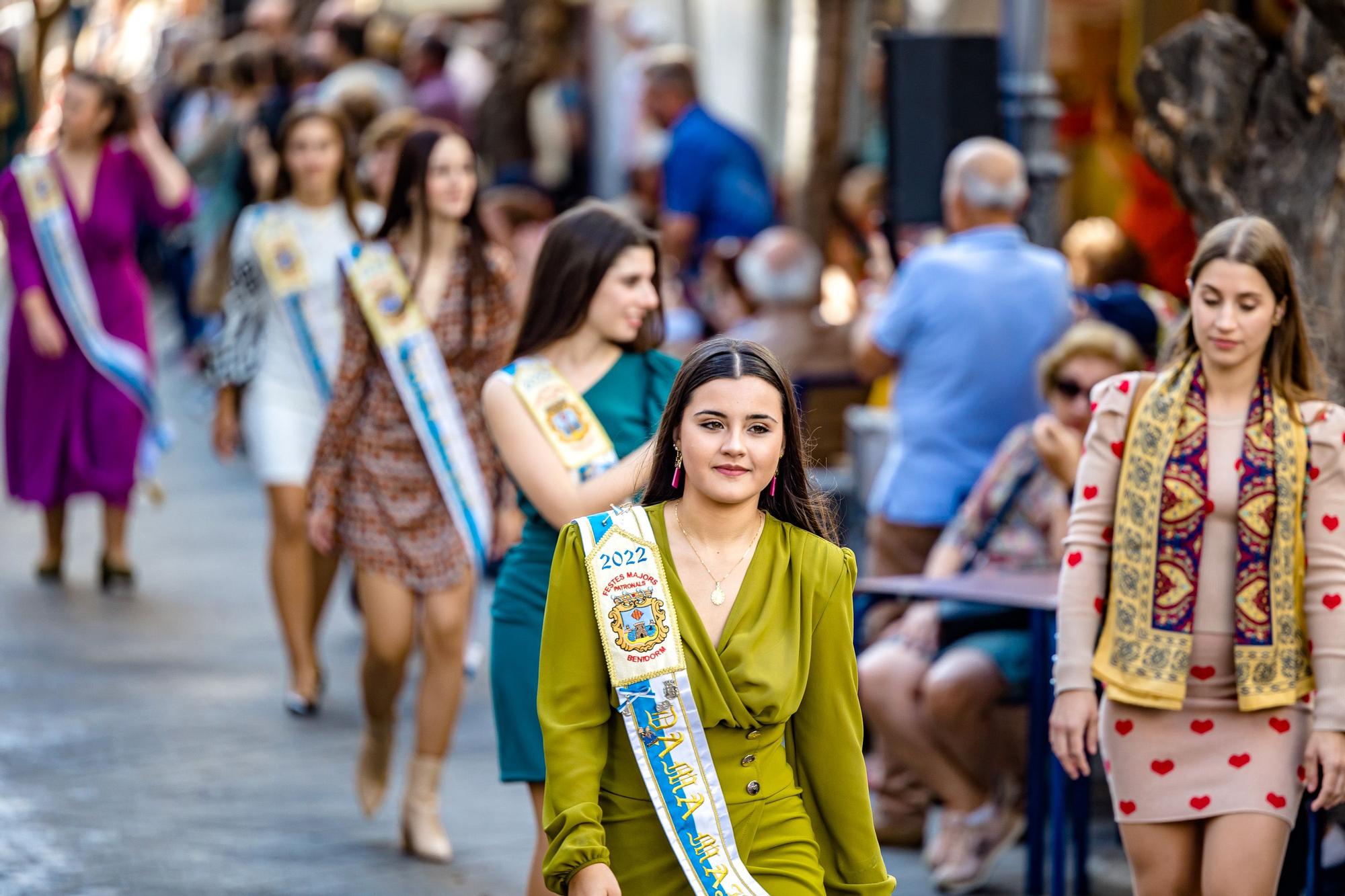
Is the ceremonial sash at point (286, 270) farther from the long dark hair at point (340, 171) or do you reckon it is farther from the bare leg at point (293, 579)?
the bare leg at point (293, 579)

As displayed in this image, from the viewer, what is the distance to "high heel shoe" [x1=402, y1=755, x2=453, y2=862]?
6.00m

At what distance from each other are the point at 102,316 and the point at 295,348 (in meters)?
2.39

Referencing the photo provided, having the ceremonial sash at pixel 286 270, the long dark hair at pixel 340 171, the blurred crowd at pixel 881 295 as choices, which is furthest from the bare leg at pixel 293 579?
the blurred crowd at pixel 881 295

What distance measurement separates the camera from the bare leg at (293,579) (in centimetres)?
780

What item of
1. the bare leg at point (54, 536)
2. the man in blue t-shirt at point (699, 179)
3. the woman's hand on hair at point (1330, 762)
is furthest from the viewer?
the man in blue t-shirt at point (699, 179)

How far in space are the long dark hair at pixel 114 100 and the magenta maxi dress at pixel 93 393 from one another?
0.51 feet

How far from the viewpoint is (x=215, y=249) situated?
10047 millimetres

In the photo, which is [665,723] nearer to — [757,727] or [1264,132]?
[757,727]

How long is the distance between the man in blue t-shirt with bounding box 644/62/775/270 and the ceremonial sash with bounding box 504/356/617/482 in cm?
658

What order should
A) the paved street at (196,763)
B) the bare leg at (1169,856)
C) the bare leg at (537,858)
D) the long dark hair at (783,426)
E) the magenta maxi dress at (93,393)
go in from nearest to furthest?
the long dark hair at (783,426) < the bare leg at (1169,856) < the bare leg at (537,858) < the paved street at (196,763) < the magenta maxi dress at (93,393)

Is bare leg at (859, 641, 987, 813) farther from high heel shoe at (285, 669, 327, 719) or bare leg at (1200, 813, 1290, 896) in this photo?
high heel shoe at (285, 669, 327, 719)

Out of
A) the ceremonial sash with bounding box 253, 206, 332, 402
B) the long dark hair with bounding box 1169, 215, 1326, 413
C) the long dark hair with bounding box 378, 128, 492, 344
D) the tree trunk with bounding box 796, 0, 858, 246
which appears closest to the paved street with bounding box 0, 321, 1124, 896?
the ceremonial sash with bounding box 253, 206, 332, 402

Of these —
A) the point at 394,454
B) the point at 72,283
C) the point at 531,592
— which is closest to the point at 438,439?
the point at 394,454

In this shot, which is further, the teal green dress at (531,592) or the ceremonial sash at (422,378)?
the ceremonial sash at (422,378)
